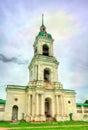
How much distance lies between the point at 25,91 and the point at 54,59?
12.2m

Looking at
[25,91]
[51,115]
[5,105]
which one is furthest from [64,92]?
[5,105]

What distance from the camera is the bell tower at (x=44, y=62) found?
41294 millimetres

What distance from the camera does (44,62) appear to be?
139 feet

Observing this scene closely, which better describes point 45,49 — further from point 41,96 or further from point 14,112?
point 14,112

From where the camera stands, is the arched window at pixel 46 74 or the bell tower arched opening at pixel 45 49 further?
the bell tower arched opening at pixel 45 49

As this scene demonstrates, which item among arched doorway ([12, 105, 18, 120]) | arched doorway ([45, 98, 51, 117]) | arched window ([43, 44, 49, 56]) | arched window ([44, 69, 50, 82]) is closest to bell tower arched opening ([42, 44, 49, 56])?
arched window ([43, 44, 49, 56])

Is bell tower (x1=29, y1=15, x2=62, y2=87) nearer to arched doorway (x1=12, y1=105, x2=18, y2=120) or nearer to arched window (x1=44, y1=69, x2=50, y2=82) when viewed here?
arched window (x1=44, y1=69, x2=50, y2=82)

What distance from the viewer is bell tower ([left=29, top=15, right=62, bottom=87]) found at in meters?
41.3

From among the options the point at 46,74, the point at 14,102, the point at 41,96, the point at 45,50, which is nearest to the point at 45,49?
the point at 45,50

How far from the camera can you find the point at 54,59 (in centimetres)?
4403

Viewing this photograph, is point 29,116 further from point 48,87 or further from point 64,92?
point 64,92

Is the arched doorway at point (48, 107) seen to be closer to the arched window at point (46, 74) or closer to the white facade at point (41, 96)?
the white facade at point (41, 96)

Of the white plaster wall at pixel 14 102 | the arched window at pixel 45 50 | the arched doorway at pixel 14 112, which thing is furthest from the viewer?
the arched window at pixel 45 50

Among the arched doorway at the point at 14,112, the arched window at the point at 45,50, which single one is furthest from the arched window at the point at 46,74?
the arched doorway at the point at 14,112
